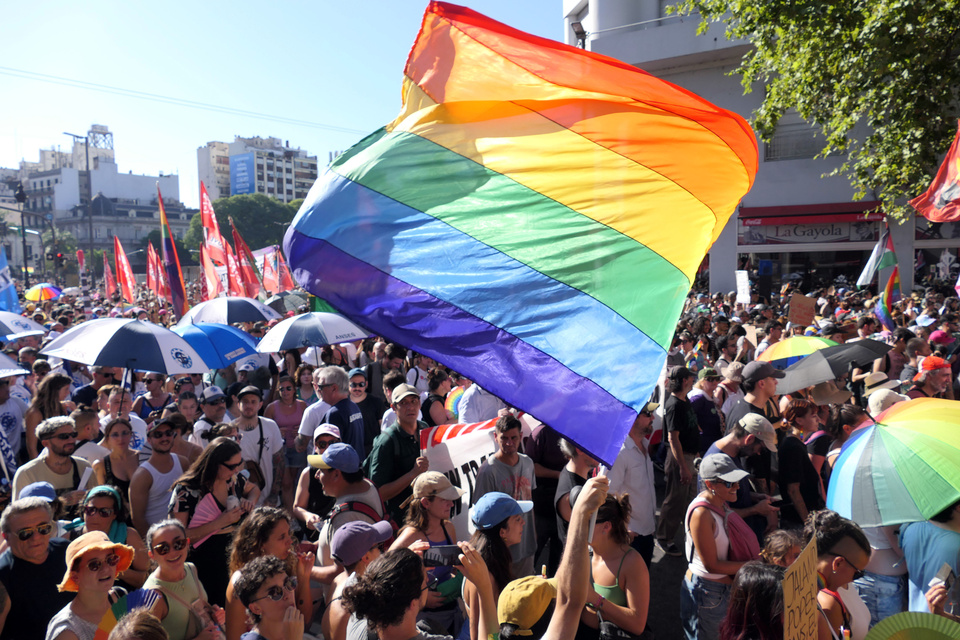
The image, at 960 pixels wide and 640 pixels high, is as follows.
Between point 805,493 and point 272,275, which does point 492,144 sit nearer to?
point 805,493

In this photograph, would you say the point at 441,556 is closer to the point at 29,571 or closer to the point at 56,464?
the point at 29,571

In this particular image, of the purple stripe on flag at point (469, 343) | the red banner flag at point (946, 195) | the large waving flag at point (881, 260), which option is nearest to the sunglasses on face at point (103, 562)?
the purple stripe on flag at point (469, 343)

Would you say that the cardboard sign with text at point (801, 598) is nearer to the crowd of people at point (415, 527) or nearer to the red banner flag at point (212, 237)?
the crowd of people at point (415, 527)

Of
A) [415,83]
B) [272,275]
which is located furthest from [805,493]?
[272,275]

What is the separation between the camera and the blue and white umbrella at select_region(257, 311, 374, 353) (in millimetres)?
8234

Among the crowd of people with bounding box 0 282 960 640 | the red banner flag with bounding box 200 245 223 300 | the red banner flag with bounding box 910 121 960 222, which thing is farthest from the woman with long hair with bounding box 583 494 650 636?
the red banner flag with bounding box 200 245 223 300

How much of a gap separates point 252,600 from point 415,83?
2.62m

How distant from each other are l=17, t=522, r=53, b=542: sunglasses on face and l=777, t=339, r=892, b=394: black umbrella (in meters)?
5.78

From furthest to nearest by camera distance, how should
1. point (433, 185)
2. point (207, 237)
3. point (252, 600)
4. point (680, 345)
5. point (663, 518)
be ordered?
point (207, 237) < point (680, 345) < point (663, 518) < point (433, 185) < point (252, 600)

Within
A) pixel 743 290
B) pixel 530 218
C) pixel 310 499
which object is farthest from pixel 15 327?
pixel 743 290

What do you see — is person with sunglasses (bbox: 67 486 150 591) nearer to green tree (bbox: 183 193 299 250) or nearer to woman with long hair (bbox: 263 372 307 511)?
woman with long hair (bbox: 263 372 307 511)

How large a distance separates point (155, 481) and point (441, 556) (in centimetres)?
254

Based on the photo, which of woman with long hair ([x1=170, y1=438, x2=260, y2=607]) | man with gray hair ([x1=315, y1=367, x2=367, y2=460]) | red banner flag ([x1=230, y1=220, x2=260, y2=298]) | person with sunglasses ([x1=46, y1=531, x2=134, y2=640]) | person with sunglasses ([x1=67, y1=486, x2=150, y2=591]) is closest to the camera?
person with sunglasses ([x1=46, y1=531, x2=134, y2=640])

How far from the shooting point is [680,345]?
10.5 meters
